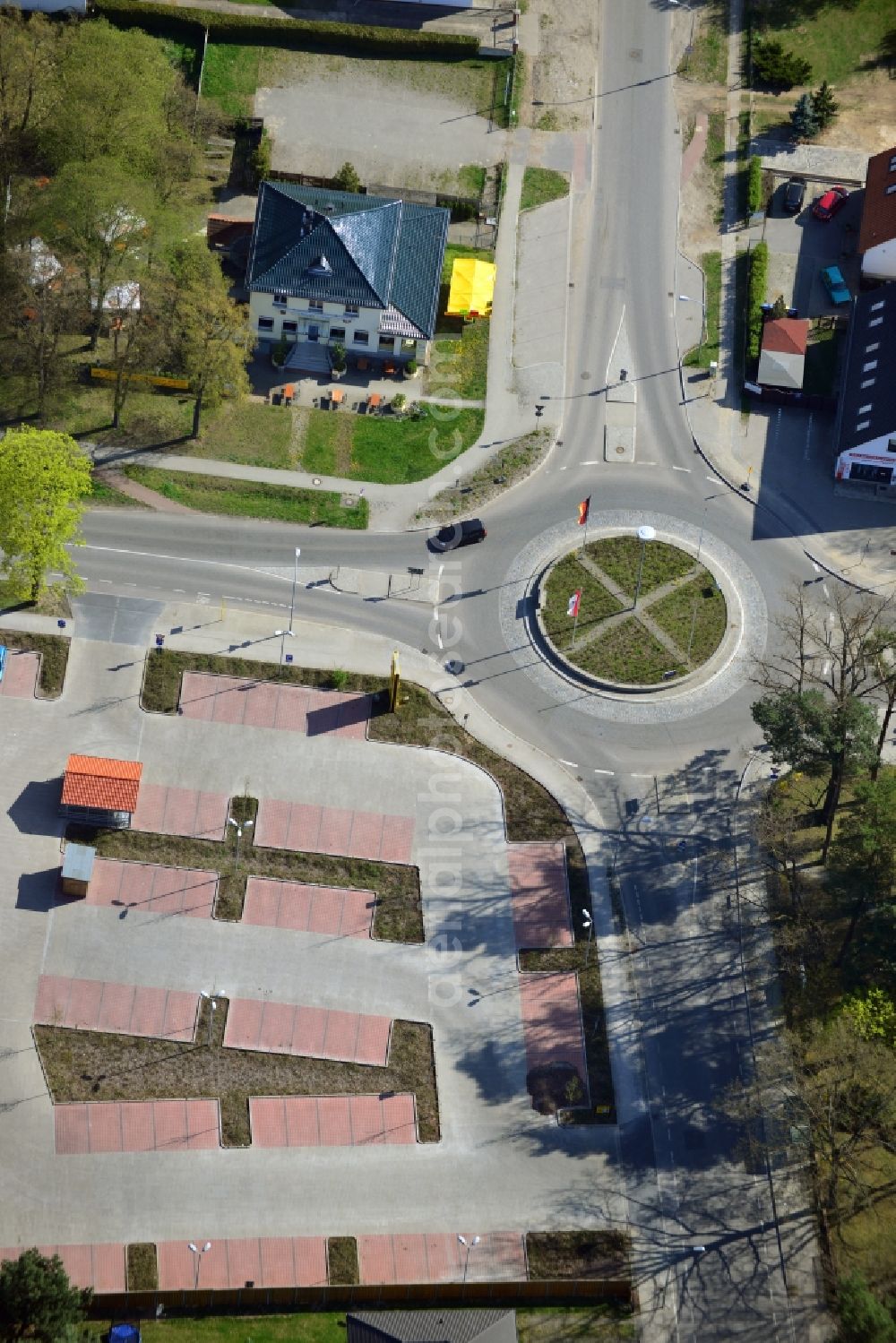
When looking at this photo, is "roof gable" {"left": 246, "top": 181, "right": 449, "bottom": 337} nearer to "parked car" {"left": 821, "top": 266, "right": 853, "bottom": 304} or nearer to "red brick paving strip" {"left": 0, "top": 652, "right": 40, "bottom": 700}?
"parked car" {"left": 821, "top": 266, "right": 853, "bottom": 304}

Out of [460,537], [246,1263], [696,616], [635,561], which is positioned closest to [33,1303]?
[246,1263]

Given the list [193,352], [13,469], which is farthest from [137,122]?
[13,469]

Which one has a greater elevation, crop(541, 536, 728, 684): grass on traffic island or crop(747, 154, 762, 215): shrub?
crop(747, 154, 762, 215): shrub

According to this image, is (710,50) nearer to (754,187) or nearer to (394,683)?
(754,187)

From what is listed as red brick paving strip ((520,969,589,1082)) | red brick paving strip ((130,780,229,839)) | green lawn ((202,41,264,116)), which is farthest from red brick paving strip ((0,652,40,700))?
green lawn ((202,41,264,116))

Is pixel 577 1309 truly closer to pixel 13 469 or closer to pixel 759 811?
pixel 759 811

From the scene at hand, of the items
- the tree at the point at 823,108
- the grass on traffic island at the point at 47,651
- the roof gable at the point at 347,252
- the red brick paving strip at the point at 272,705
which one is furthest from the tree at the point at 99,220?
the tree at the point at 823,108

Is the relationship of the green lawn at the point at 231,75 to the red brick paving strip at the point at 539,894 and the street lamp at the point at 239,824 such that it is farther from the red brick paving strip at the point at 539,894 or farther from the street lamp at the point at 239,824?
the red brick paving strip at the point at 539,894
